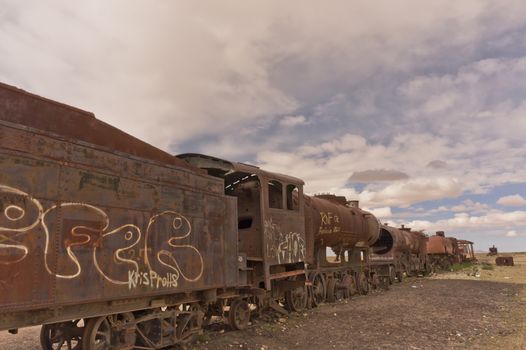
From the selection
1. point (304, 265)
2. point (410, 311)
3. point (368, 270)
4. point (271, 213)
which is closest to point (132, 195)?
point (271, 213)

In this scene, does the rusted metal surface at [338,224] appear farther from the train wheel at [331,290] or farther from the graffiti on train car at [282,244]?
the train wheel at [331,290]

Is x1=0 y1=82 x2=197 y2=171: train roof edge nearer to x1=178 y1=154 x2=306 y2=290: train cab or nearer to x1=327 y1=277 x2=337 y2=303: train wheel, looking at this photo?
x1=178 y1=154 x2=306 y2=290: train cab

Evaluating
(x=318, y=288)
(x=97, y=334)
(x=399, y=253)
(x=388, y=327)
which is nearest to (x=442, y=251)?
(x=399, y=253)

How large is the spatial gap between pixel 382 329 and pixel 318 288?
4614 mm

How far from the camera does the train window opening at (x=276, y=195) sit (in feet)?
37.6

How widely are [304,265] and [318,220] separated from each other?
6.38 ft

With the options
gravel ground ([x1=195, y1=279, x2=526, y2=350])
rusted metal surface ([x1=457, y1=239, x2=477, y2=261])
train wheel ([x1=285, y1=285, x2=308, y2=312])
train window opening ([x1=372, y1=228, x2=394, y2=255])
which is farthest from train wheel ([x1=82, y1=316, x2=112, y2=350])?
rusted metal surface ([x1=457, y1=239, x2=477, y2=261])

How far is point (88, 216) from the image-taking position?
222 inches

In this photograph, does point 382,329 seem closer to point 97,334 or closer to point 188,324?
point 188,324

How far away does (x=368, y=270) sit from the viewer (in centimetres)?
1886

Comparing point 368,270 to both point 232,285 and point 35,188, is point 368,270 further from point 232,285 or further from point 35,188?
point 35,188

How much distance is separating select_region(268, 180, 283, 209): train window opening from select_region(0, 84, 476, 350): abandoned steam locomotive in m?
1.02

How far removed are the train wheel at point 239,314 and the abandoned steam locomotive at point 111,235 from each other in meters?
0.03

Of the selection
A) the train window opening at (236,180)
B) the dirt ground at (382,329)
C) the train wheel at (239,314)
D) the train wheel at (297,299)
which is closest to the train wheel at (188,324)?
the dirt ground at (382,329)
